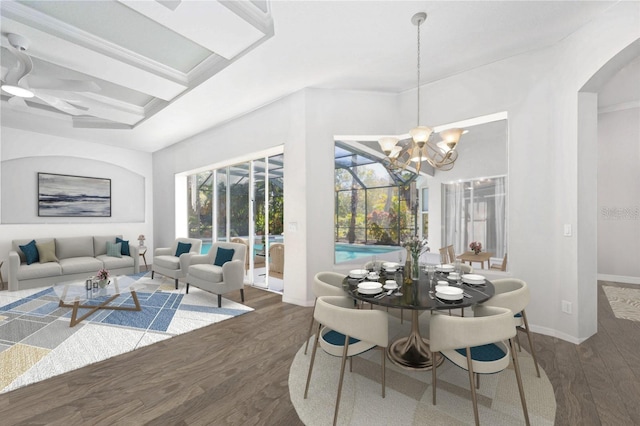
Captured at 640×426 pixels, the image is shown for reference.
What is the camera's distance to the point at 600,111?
219 inches

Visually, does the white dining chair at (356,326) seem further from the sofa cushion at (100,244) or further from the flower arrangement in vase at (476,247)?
the sofa cushion at (100,244)

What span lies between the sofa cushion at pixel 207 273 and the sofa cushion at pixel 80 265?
2334mm

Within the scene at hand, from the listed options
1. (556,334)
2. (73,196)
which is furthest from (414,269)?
(73,196)

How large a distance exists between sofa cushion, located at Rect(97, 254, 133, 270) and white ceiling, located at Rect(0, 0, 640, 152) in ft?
10.0

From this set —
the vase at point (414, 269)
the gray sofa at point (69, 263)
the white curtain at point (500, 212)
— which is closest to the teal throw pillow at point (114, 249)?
the gray sofa at point (69, 263)

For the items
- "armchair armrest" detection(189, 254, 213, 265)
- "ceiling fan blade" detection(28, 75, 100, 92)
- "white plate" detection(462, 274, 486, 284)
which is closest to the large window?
"white plate" detection(462, 274, 486, 284)

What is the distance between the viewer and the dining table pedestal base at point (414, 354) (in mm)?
2367

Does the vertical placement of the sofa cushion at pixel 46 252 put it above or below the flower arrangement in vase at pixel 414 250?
below

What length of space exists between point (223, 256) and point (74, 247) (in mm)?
3598

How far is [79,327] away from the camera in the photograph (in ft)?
10.6

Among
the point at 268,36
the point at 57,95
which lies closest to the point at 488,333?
the point at 268,36

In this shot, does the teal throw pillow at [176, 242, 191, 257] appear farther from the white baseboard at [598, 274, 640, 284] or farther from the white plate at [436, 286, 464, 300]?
the white baseboard at [598, 274, 640, 284]

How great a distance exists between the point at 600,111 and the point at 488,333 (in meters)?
6.66

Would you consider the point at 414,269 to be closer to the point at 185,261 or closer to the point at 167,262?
the point at 185,261
